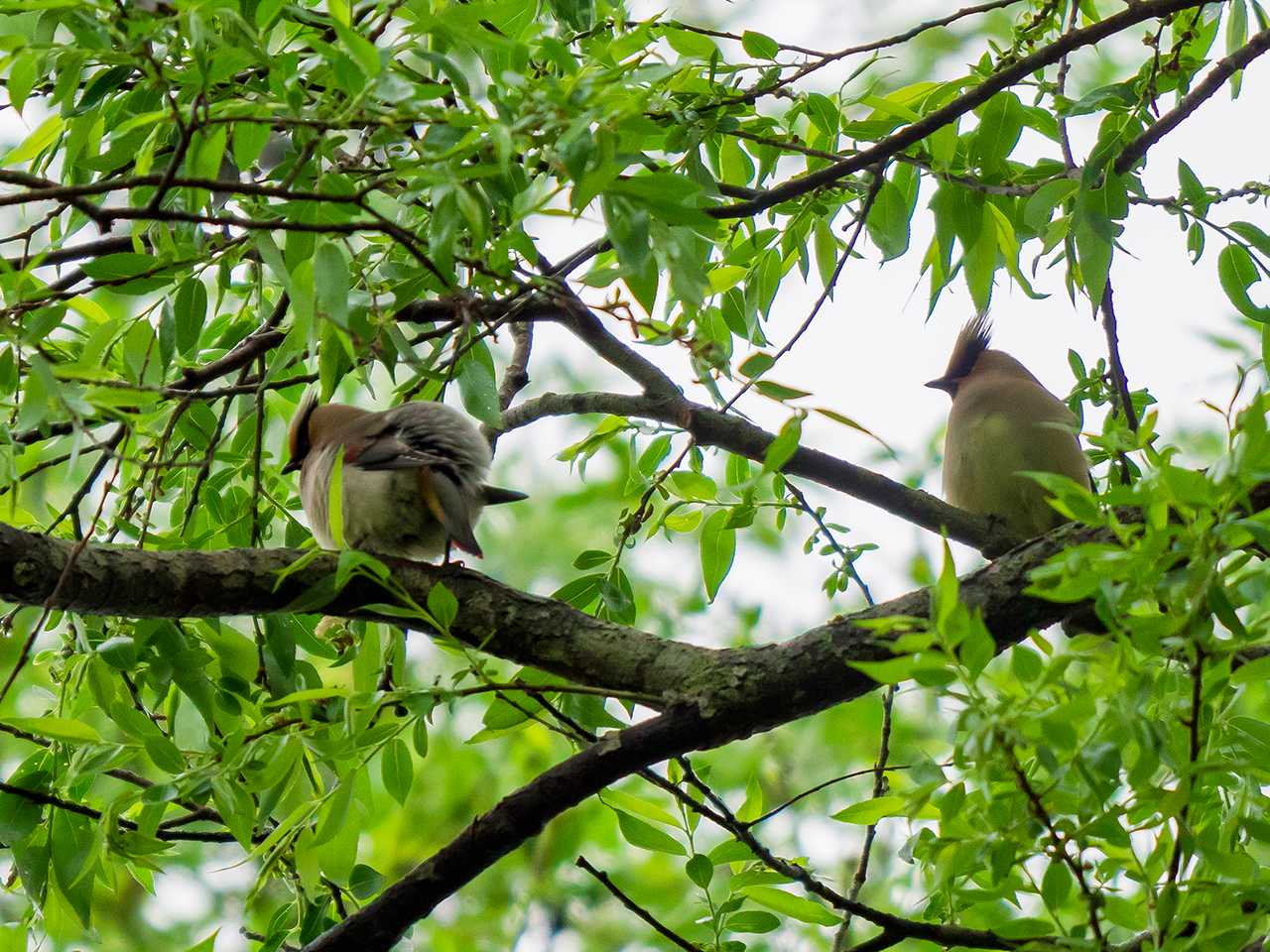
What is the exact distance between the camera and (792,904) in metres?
2.56

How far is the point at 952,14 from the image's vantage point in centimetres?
289

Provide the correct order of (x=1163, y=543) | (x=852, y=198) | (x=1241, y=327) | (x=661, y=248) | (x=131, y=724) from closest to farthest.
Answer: (x=1163, y=543) < (x=661, y=248) < (x=131, y=724) < (x=852, y=198) < (x=1241, y=327)

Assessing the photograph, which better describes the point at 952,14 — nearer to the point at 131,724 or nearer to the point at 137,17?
the point at 137,17

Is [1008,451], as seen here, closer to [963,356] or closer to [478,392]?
[963,356]

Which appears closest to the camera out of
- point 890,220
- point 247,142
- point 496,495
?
point 247,142

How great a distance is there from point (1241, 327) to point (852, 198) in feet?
11.3

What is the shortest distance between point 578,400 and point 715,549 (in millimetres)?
509

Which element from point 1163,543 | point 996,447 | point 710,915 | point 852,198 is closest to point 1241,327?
point 996,447

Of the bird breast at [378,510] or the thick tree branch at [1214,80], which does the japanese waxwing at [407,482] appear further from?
the thick tree branch at [1214,80]

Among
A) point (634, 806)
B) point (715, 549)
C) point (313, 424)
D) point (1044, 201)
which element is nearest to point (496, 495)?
point (715, 549)

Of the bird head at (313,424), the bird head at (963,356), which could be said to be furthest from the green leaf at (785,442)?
the bird head at (963,356)

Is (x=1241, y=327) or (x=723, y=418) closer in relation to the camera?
(x=723, y=418)

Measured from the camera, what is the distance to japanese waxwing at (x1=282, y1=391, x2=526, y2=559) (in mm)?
3736

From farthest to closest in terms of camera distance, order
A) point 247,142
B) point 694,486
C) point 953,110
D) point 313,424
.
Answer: point 313,424, point 694,486, point 953,110, point 247,142
